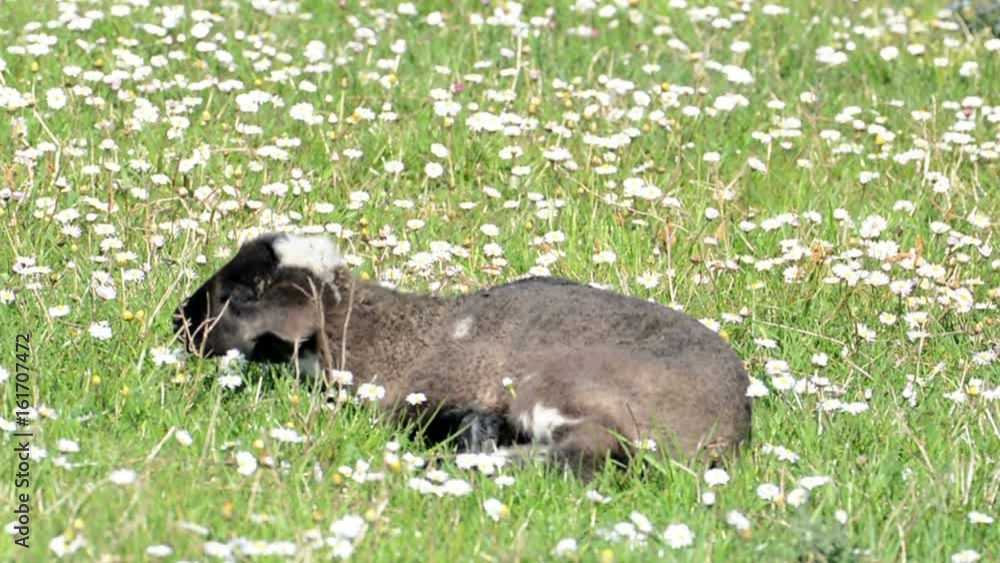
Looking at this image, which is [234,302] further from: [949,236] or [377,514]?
[949,236]

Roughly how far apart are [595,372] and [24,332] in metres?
2.03

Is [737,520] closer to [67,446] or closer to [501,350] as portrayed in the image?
[501,350]

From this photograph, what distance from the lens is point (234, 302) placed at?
6691 millimetres

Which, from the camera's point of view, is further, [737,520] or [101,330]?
[101,330]

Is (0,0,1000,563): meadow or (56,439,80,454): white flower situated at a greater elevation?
(56,439,80,454): white flower

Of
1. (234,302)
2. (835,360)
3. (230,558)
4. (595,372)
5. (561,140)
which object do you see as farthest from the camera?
(561,140)

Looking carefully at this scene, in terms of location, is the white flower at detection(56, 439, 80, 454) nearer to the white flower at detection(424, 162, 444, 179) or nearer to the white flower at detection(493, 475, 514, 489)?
the white flower at detection(493, 475, 514, 489)

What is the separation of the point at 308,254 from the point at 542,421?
118 cm

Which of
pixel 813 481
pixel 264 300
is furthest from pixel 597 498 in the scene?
pixel 264 300

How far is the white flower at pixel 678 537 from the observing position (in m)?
5.14

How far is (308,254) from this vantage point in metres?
6.82

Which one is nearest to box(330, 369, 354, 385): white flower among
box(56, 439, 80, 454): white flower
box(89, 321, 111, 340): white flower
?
box(89, 321, 111, 340): white flower

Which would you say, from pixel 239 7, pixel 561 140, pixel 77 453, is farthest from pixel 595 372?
pixel 239 7

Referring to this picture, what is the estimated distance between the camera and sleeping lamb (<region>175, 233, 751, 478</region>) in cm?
613
